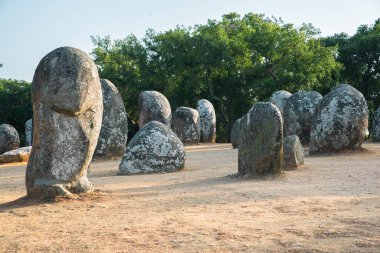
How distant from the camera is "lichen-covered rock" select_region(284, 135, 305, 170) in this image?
9711 mm

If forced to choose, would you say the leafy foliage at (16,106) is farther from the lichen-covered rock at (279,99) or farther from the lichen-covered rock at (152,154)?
the lichen-covered rock at (152,154)

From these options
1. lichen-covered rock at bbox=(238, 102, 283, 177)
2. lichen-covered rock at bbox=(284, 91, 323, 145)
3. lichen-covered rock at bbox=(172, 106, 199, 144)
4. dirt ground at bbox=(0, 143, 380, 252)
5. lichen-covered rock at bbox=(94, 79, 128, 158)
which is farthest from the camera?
lichen-covered rock at bbox=(172, 106, 199, 144)

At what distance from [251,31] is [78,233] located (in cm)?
2622

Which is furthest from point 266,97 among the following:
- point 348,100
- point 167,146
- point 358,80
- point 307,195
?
point 307,195

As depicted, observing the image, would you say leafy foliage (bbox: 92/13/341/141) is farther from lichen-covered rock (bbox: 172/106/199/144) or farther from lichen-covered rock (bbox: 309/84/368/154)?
lichen-covered rock (bbox: 309/84/368/154)

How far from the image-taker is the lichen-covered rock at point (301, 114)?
1625 cm

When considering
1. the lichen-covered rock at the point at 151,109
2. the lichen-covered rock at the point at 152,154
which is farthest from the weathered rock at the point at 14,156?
the lichen-covered rock at the point at 152,154

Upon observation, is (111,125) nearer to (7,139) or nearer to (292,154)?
(292,154)

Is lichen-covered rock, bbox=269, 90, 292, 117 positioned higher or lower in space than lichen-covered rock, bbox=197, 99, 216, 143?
higher

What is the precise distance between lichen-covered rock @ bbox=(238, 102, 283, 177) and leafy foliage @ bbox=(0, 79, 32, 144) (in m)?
25.9

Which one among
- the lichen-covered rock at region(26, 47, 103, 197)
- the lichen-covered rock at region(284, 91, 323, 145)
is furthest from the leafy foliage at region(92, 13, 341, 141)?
the lichen-covered rock at region(26, 47, 103, 197)

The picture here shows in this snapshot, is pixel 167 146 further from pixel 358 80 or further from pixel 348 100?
pixel 358 80

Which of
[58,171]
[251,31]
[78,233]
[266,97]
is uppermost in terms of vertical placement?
[251,31]

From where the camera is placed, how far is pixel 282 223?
4.79 meters
